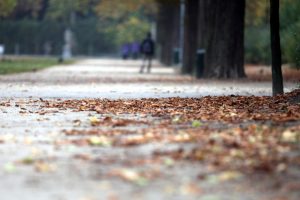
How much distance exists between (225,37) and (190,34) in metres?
8.55

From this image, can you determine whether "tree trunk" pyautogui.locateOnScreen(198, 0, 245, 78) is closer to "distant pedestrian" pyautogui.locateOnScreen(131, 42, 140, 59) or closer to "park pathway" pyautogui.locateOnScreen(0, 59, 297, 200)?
"park pathway" pyautogui.locateOnScreen(0, 59, 297, 200)

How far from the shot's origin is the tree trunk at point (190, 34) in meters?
37.3

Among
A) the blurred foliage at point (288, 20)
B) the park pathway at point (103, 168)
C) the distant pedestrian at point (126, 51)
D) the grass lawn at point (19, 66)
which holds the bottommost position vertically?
the park pathway at point (103, 168)

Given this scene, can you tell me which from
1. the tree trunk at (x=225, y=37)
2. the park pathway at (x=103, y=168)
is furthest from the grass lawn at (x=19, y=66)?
the park pathway at (x=103, y=168)

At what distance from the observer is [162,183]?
23.7ft

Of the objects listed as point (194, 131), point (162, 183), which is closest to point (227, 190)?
point (162, 183)

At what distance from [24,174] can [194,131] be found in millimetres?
3377

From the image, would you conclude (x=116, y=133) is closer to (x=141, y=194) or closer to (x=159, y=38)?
(x=141, y=194)

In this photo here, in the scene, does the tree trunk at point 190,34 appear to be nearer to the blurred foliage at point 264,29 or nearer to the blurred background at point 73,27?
the blurred foliage at point 264,29

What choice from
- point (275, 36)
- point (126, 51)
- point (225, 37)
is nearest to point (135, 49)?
point (126, 51)

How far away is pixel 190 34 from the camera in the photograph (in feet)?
123

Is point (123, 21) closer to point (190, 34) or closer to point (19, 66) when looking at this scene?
point (19, 66)

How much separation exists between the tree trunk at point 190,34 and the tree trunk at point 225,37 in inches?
298

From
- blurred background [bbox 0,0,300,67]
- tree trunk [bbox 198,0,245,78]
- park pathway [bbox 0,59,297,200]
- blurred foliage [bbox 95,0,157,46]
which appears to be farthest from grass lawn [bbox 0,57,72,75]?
park pathway [bbox 0,59,297,200]
